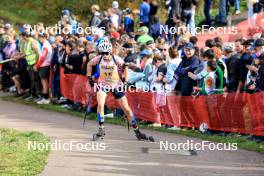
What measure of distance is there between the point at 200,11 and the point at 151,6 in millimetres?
6733

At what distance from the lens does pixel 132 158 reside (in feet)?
41.1

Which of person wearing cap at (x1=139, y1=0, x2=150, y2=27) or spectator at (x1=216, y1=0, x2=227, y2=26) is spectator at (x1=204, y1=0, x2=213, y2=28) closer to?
spectator at (x1=216, y1=0, x2=227, y2=26)

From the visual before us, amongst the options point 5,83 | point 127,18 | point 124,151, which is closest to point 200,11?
point 127,18

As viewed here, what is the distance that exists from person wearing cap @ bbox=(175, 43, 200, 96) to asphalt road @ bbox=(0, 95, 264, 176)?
4.05ft

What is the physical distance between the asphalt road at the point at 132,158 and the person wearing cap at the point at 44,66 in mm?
5114

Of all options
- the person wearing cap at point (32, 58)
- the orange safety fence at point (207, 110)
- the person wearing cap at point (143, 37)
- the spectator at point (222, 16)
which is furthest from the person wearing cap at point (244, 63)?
the spectator at point (222, 16)

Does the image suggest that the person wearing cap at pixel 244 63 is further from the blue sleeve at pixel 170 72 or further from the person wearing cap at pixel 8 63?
the person wearing cap at pixel 8 63

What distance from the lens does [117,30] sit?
80.7 feet

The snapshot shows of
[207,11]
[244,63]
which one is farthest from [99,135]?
[207,11]

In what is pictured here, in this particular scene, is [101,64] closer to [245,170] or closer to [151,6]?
[245,170]

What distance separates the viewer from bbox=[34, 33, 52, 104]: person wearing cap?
2175 centimetres

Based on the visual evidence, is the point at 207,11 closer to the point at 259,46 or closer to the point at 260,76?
the point at 259,46

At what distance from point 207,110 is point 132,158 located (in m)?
3.72

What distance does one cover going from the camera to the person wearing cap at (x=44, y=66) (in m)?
21.8
